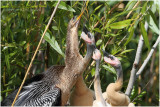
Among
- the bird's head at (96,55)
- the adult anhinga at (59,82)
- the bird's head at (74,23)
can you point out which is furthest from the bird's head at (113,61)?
the bird's head at (74,23)

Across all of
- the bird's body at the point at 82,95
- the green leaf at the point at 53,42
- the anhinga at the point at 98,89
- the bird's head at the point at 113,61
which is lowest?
the bird's body at the point at 82,95

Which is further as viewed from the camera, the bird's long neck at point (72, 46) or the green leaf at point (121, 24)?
the bird's long neck at point (72, 46)

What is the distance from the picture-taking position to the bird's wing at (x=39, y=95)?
6.64ft

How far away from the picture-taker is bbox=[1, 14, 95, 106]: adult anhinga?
2.05 metres

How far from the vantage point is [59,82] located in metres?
2.11

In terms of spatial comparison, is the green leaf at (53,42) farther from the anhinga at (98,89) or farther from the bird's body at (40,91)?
the anhinga at (98,89)

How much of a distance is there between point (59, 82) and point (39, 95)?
5.9 inches

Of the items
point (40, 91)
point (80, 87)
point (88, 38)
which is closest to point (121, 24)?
point (88, 38)

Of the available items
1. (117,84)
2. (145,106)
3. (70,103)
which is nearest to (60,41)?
(70,103)

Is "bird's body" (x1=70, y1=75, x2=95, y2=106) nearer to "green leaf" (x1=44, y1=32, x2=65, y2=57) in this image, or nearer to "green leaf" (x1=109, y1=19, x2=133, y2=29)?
"green leaf" (x1=44, y1=32, x2=65, y2=57)

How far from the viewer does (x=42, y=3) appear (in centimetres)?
234

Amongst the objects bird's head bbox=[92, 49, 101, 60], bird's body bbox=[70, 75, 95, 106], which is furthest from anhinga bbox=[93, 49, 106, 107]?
bird's body bbox=[70, 75, 95, 106]

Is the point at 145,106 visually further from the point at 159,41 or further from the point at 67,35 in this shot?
the point at 67,35

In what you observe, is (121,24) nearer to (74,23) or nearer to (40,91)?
(74,23)
